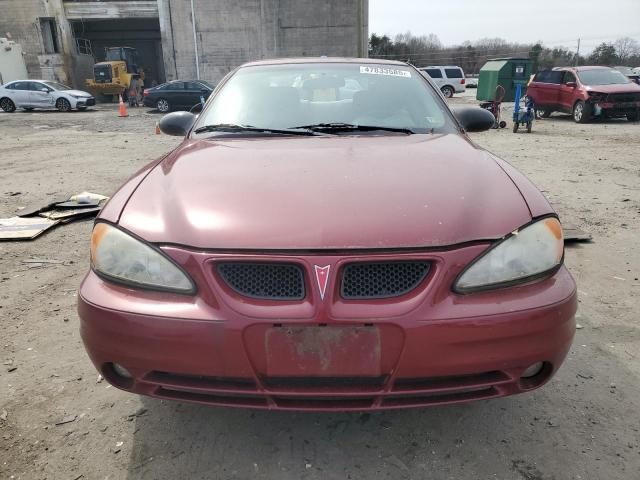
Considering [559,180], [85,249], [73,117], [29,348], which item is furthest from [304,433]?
[73,117]

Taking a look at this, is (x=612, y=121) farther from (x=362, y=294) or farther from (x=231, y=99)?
(x=362, y=294)

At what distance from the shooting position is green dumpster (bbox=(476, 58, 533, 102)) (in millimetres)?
22578

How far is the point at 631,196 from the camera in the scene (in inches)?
233

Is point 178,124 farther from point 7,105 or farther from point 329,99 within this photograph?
point 7,105

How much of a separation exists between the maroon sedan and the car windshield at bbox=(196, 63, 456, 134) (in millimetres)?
904

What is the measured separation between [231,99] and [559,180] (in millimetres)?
5597

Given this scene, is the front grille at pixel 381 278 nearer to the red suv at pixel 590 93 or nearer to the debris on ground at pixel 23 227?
the debris on ground at pixel 23 227

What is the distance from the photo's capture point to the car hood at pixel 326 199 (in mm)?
1597

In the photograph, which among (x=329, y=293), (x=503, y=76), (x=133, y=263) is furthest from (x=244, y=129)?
(x=503, y=76)

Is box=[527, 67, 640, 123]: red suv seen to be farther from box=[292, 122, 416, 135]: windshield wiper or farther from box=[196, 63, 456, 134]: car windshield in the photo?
box=[292, 122, 416, 135]: windshield wiper

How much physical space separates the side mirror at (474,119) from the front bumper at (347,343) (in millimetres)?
1715

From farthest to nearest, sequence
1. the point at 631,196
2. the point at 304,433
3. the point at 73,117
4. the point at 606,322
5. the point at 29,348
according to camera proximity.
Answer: the point at 73,117 < the point at 631,196 < the point at 606,322 < the point at 29,348 < the point at 304,433

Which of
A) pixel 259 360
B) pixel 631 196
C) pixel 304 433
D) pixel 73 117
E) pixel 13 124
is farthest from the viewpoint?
pixel 73 117

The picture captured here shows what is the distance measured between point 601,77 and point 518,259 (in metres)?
→ 16.0
